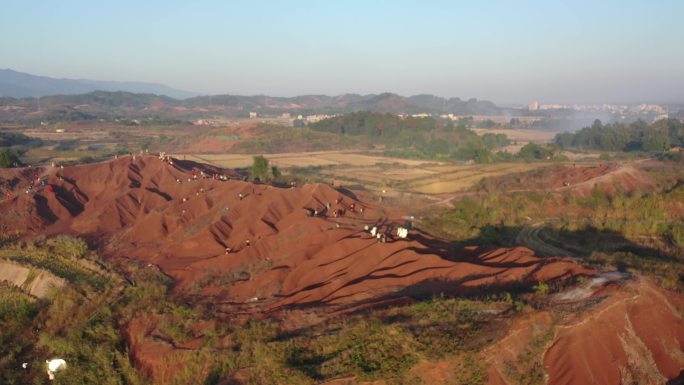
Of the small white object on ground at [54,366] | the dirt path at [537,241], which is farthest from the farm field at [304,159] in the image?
the small white object on ground at [54,366]

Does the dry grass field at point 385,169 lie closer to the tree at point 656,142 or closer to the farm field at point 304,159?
the farm field at point 304,159

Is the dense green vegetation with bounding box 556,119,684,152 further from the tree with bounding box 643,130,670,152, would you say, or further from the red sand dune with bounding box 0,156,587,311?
the red sand dune with bounding box 0,156,587,311

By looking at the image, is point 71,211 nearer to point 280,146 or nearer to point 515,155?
point 280,146

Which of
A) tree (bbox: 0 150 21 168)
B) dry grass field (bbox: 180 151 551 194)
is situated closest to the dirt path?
dry grass field (bbox: 180 151 551 194)

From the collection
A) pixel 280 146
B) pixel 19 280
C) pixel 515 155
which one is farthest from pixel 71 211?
pixel 515 155

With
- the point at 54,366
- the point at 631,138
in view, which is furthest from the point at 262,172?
the point at 631,138

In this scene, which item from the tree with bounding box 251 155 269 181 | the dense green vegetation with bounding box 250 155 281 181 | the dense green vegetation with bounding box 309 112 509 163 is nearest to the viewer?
the dense green vegetation with bounding box 250 155 281 181

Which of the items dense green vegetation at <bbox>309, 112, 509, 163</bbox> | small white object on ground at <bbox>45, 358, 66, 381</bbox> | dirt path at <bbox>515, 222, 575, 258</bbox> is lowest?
small white object on ground at <bbox>45, 358, 66, 381</bbox>
